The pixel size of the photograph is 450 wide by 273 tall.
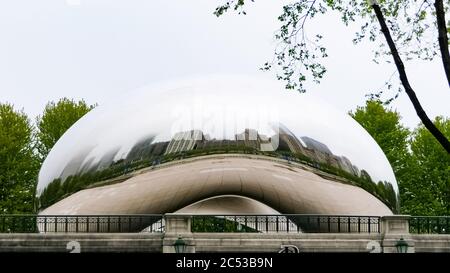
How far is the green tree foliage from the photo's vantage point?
47031 mm

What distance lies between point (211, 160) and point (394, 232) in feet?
19.0

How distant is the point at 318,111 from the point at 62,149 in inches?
326

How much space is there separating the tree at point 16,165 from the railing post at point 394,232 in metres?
23.8

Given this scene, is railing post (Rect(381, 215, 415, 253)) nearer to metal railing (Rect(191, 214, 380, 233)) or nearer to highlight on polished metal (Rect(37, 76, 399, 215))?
metal railing (Rect(191, 214, 380, 233))

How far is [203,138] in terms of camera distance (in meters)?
26.5

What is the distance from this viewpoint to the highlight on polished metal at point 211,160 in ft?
86.7

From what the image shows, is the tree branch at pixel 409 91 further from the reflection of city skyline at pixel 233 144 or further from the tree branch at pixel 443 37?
the reflection of city skyline at pixel 233 144

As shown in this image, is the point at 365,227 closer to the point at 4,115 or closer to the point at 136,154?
the point at 136,154

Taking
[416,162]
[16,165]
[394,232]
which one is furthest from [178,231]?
[416,162]

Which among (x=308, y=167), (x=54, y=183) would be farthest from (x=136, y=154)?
(x=308, y=167)

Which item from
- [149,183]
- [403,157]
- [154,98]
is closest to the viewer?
[149,183]

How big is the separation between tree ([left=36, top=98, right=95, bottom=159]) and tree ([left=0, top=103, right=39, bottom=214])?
3.76ft

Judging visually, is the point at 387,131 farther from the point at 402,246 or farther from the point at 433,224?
the point at 402,246

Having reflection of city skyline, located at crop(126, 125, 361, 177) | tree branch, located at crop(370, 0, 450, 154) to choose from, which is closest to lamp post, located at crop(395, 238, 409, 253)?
reflection of city skyline, located at crop(126, 125, 361, 177)
